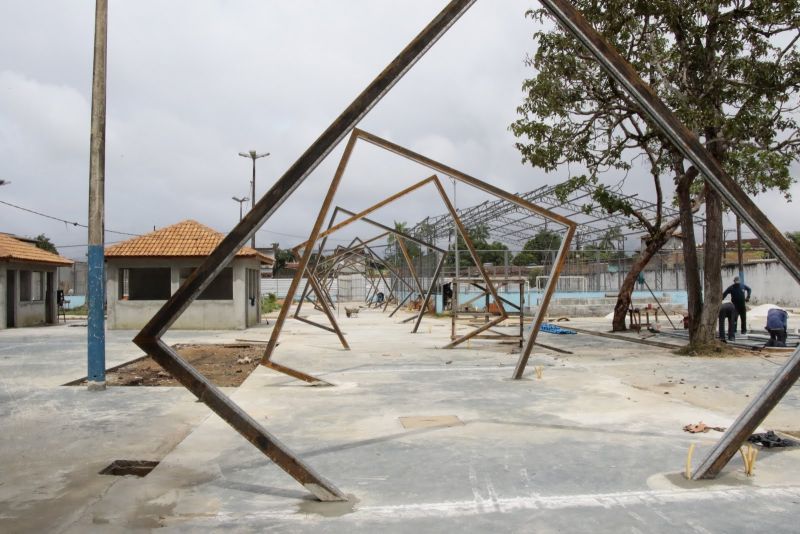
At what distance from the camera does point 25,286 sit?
23.5 meters

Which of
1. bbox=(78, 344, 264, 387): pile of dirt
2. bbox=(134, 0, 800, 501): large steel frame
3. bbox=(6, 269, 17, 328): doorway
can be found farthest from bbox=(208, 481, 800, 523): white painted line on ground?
bbox=(6, 269, 17, 328): doorway

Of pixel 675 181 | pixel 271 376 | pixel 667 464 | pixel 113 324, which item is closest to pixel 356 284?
pixel 113 324

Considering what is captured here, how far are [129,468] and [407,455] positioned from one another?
89.5 inches

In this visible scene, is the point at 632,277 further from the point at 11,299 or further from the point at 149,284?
the point at 11,299

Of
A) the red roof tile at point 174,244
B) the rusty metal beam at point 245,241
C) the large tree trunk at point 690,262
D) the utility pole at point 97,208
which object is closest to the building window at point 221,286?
the red roof tile at point 174,244

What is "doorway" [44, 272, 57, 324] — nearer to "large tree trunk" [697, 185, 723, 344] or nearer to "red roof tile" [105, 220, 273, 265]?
"red roof tile" [105, 220, 273, 265]

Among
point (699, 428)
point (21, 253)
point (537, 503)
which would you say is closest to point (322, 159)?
point (537, 503)

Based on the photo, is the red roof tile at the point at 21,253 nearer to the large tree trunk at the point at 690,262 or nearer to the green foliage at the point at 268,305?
the green foliage at the point at 268,305

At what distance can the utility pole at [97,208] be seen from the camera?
8469 mm

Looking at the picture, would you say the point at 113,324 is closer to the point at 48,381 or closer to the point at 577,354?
the point at 48,381

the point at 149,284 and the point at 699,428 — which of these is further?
the point at 149,284

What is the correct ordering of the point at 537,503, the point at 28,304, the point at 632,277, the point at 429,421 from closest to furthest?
the point at 537,503, the point at 429,421, the point at 632,277, the point at 28,304

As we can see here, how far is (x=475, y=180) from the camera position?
9.32 metres

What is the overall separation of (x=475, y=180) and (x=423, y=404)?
373cm
